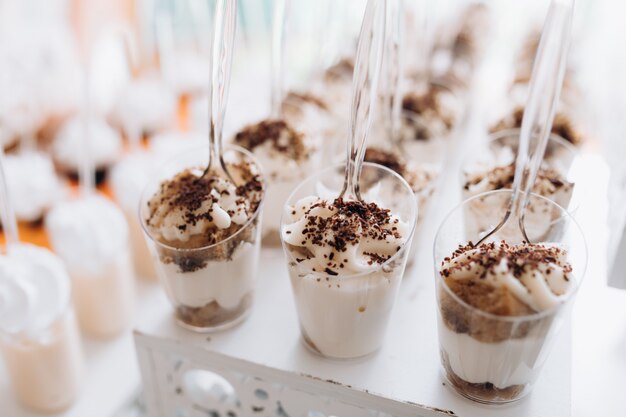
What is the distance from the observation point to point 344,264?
723 mm

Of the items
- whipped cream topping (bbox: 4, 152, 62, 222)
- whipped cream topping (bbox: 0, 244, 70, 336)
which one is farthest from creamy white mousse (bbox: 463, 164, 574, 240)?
whipped cream topping (bbox: 4, 152, 62, 222)

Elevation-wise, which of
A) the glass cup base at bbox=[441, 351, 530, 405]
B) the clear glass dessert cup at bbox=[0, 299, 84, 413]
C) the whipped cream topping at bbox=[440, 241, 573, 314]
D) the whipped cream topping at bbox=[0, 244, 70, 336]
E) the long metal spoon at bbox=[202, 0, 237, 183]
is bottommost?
the clear glass dessert cup at bbox=[0, 299, 84, 413]

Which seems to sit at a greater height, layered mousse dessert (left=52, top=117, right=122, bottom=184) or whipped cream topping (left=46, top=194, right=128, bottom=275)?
whipped cream topping (left=46, top=194, right=128, bottom=275)

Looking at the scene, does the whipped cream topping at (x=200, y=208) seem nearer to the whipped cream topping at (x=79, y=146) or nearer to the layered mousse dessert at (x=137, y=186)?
the layered mousse dessert at (x=137, y=186)

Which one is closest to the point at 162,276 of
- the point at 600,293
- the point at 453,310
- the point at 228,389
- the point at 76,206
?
the point at 228,389

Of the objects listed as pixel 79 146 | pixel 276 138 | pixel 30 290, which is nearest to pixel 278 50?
pixel 276 138

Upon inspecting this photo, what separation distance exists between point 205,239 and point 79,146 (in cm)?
110

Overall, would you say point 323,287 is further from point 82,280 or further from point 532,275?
point 82,280

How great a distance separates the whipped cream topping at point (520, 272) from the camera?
658 mm

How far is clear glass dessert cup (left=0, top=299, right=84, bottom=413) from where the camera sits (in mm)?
954

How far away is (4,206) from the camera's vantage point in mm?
886

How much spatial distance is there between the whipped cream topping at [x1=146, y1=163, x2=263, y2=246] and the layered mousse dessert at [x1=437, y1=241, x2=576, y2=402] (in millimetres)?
259

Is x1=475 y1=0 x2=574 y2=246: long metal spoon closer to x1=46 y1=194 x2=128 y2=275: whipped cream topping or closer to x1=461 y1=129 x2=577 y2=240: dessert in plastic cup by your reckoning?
x1=461 y1=129 x2=577 y2=240: dessert in plastic cup

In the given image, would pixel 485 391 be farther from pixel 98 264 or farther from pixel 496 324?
pixel 98 264
